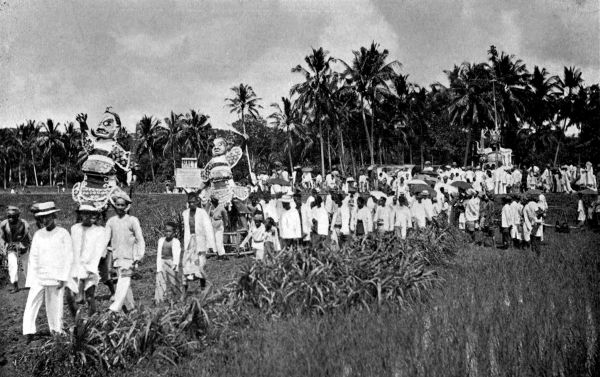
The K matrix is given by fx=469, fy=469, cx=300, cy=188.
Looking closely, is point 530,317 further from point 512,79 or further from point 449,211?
point 512,79

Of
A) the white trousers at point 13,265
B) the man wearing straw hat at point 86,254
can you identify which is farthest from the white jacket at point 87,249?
the white trousers at point 13,265

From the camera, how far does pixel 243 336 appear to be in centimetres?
539

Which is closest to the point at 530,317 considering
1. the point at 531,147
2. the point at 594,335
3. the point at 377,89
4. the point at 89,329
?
the point at 594,335

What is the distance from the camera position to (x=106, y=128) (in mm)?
9047

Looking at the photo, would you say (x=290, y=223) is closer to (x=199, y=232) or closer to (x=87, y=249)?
(x=199, y=232)

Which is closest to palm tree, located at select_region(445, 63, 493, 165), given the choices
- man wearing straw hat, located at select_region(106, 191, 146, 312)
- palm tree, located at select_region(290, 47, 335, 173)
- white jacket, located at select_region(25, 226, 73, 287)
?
palm tree, located at select_region(290, 47, 335, 173)

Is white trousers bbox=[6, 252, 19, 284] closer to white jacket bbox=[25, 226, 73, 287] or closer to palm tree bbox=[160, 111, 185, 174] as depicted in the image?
white jacket bbox=[25, 226, 73, 287]

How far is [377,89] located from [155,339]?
88.3 feet

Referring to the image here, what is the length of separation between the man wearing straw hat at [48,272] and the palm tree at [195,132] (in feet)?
140

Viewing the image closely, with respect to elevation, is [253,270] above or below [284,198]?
below

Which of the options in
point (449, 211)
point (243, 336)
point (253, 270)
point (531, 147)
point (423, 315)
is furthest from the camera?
point (531, 147)

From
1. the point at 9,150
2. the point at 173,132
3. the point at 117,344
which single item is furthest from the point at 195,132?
the point at 117,344

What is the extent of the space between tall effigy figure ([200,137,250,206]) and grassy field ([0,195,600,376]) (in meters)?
3.84

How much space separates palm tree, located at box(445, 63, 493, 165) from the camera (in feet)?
104
